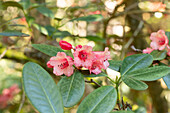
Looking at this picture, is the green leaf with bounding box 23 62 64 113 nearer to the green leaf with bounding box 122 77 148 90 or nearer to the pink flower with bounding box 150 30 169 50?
the green leaf with bounding box 122 77 148 90

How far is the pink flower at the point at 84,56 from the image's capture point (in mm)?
558

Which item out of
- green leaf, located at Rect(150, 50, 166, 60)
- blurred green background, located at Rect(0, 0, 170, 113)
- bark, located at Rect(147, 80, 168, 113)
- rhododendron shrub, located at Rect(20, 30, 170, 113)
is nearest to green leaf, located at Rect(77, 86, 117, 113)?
rhododendron shrub, located at Rect(20, 30, 170, 113)

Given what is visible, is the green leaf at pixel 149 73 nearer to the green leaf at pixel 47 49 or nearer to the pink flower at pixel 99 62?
the pink flower at pixel 99 62

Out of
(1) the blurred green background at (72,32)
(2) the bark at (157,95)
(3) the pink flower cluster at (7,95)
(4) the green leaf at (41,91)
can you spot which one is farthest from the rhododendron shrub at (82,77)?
(3) the pink flower cluster at (7,95)

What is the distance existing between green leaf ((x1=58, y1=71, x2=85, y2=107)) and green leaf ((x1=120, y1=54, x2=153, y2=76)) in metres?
0.14

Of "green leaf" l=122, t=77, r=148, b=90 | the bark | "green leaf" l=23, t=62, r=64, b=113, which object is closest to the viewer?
"green leaf" l=23, t=62, r=64, b=113

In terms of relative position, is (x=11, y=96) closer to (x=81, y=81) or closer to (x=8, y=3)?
(x=8, y=3)

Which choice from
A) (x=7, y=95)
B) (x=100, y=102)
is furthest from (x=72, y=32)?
(x=7, y=95)

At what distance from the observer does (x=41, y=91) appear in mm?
387

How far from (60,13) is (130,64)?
1.09m

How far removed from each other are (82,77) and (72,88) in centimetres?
6

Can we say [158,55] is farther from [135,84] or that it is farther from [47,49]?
[47,49]

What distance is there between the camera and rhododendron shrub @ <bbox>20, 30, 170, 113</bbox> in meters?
0.39

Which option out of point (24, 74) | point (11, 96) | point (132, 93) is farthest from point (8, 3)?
point (132, 93)
